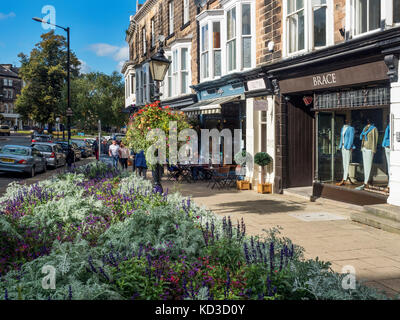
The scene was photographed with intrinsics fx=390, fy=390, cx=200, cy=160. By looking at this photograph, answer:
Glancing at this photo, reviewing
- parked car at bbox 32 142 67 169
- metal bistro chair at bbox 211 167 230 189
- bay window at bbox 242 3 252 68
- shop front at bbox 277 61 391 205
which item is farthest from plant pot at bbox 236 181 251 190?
parked car at bbox 32 142 67 169

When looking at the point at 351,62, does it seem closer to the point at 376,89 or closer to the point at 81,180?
the point at 376,89

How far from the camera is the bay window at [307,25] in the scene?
1121 cm

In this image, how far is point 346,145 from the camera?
453 inches

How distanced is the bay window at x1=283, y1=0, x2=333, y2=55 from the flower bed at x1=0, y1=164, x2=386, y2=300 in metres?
7.63

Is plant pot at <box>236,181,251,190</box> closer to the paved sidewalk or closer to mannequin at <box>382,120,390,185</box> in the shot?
the paved sidewalk

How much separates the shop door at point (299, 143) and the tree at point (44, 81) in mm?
46534

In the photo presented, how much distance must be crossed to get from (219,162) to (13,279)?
15114 mm

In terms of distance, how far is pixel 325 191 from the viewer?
1185cm

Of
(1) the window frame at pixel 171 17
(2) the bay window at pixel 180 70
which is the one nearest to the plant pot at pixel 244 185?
(2) the bay window at pixel 180 70

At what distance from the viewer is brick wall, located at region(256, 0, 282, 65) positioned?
13.3m

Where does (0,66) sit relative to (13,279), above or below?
above

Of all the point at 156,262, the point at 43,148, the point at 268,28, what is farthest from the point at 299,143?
the point at 43,148

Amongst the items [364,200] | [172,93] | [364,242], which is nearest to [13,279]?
[364,242]

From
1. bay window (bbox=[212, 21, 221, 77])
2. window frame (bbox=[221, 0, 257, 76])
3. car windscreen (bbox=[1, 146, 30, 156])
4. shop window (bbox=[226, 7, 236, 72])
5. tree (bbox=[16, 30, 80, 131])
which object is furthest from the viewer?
tree (bbox=[16, 30, 80, 131])
